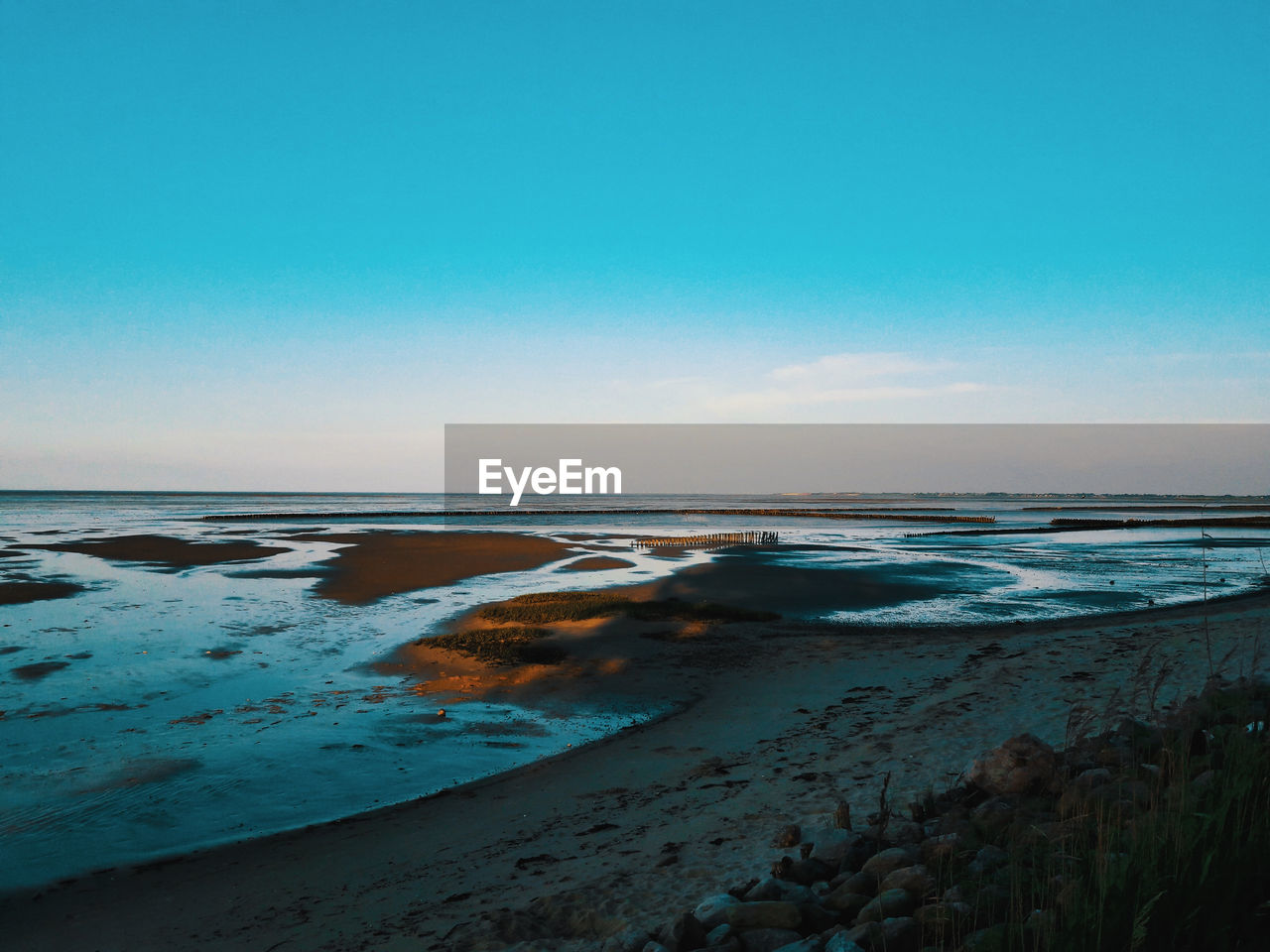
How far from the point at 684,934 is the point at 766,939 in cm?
50

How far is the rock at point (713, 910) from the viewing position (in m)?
4.97

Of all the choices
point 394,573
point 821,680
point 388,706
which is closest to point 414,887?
point 388,706

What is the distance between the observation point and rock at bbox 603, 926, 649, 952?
192 inches

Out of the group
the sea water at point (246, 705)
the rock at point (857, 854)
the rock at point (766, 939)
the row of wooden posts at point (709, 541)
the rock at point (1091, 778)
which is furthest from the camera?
the row of wooden posts at point (709, 541)

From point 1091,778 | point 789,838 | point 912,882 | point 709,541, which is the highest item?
point 1091,778

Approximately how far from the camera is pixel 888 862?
5.42m

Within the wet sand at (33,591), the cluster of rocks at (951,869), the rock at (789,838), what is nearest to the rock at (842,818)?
the cluster of rocks at (951,869)

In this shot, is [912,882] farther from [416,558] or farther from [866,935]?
[416,558]

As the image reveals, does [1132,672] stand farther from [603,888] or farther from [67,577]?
[67,577]

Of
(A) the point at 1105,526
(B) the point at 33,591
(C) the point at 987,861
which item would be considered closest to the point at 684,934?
(C) the point at 987,861

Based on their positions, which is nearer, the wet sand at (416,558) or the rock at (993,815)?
the rock at (993,815)

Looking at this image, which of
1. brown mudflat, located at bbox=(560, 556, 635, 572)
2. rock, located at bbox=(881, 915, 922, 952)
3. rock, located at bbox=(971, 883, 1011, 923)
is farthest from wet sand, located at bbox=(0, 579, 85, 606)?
rock, located at bbox=(971, 883, 1011, 923)

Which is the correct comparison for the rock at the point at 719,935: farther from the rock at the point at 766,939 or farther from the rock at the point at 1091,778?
the rock at the point at 1091,778

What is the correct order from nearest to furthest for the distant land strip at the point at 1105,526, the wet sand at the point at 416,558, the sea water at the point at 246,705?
the sea water at the point at 246,705, the wet sand at the point at 416,558, the distant land strip at the point at 1105,526
